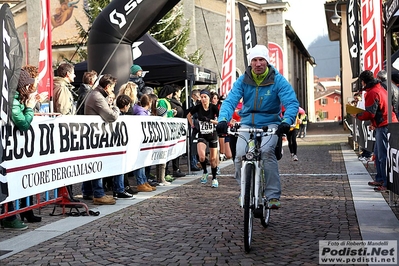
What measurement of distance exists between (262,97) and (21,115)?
269 cm

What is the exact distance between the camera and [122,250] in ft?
20.0

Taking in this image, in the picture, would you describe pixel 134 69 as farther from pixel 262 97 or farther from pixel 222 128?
A: pixel 222 128

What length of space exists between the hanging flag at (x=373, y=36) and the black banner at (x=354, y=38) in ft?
12.3

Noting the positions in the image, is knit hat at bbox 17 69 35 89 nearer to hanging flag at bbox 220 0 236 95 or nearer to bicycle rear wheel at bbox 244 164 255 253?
bicycle rear wheel at bbox 244 164 255 253

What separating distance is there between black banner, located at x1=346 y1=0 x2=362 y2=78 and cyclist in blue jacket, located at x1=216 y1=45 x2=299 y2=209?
1067cm

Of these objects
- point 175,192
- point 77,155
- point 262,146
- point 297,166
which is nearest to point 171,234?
point 262,146

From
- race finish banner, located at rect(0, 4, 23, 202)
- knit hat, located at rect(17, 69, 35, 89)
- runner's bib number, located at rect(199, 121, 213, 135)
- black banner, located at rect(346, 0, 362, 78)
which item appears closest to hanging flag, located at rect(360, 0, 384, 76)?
runner's bib number, located at rect(199, 121, 213, 135)

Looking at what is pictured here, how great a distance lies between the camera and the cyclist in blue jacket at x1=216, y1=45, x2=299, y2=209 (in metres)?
6.59

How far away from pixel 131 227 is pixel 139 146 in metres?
3.53

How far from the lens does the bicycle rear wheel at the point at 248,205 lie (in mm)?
5680

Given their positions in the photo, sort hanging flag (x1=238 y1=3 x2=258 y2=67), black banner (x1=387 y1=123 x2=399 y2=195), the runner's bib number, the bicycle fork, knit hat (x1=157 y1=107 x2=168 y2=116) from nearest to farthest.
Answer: the bicycle fork < black banner (x1=387 y1=123 x2=399 y2=195) < the runner's bib number < knit hat (x1=157 y1=107 x2=168 y2=116) < hanging flag (x1=238 y1=3 x2=258 y2=67)

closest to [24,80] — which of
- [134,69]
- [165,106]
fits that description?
[134,69]

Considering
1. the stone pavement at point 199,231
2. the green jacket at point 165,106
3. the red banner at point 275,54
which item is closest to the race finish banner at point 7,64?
the stone pavement at point 199,231

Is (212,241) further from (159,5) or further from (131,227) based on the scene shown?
(159,5)
